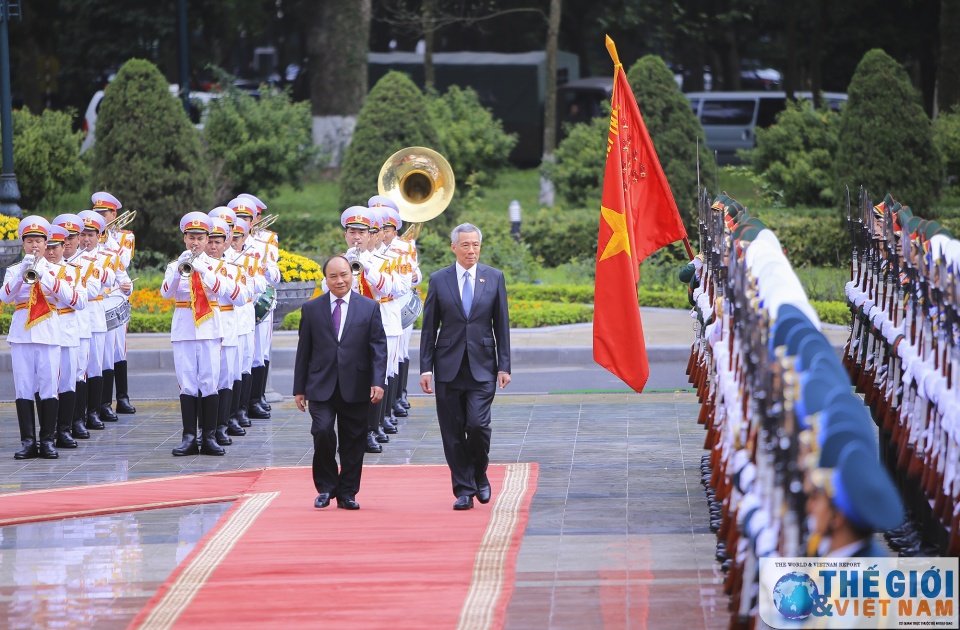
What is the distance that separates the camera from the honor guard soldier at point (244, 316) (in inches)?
481

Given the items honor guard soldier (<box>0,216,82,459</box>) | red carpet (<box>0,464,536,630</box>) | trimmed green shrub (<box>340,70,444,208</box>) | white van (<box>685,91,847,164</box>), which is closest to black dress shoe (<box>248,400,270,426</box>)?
honor guard soldier (<box>0,216,82,459</box>)

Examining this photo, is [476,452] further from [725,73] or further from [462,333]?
[725,73]

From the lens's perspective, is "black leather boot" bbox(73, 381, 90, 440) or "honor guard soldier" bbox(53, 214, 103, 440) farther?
"black leather boot" bbox(73, 381, 90, 440)

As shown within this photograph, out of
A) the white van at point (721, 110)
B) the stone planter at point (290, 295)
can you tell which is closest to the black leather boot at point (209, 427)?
the stone planter at point (290, 295)

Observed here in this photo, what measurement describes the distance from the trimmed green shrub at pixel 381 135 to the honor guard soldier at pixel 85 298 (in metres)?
10.9

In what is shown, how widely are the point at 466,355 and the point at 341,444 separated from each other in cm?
99

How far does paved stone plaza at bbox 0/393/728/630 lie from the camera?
728cm

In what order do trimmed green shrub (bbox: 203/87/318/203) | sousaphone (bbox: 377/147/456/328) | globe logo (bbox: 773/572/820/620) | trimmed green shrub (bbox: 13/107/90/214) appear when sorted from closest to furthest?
globe logo (bbox: 773/572/820/620), sousaphone (bbox: 377/147/456/328), trimmed green shrub (bbox: 203/87/318/203), trimmed green shrub (bbox: 13/107/90/214)

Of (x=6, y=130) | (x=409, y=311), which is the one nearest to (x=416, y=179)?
(x=409, y=311)

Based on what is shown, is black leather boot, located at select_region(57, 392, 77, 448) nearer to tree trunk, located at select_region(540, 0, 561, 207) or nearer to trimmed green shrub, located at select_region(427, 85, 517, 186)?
trimmed green shrub, located at select_region(427, 85, 517, 186)

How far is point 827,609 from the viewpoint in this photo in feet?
17.3

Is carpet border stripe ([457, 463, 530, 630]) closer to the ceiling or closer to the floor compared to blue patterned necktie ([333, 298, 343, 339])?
closer to the floor

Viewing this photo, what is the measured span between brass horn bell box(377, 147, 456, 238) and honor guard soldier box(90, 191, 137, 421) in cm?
333

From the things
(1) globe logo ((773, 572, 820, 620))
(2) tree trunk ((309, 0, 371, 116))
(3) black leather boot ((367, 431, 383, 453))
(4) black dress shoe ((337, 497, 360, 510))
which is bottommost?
(3) black leather boot ((367, 431, 383, 453))
